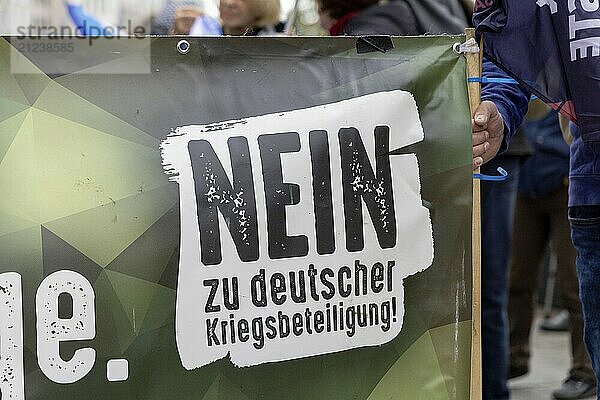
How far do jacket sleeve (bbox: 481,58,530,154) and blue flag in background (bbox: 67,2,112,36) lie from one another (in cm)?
230

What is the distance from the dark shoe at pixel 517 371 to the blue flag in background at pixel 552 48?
277 cm

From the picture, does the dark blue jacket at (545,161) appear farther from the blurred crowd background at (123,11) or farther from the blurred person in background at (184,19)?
the blurred person in background at (184,19)

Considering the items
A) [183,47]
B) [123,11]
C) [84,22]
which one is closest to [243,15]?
[84,22]

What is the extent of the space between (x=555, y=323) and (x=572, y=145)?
15.2ft

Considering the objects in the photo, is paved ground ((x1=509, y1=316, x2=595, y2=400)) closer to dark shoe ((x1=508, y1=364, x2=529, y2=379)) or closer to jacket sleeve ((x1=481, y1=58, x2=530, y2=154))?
dark shoe ((x1=508, y1=364, x2=529, y2=379))

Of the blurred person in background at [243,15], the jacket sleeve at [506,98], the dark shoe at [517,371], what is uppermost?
the blurred person in background at [243,15]

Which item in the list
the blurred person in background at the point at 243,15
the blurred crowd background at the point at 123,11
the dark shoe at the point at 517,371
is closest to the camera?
the blurred person in background at the point at 243,15

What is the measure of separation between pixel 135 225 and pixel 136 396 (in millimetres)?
424

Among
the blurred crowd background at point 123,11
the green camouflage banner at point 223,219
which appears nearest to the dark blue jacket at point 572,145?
the green camouflage banner at point 223,219

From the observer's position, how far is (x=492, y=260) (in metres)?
4.31

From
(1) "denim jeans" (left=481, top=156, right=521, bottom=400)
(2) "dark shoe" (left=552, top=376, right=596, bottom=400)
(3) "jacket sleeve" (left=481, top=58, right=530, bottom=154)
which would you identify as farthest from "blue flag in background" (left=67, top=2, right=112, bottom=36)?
(2) "dark shoe" (left=552, top=376, right=596, bottom=400)

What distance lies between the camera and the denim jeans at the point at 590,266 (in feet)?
9.11

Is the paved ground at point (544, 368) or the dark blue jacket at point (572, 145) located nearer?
the dark blue jacket at point (572, 145)

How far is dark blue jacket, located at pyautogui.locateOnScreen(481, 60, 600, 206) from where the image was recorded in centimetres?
276
